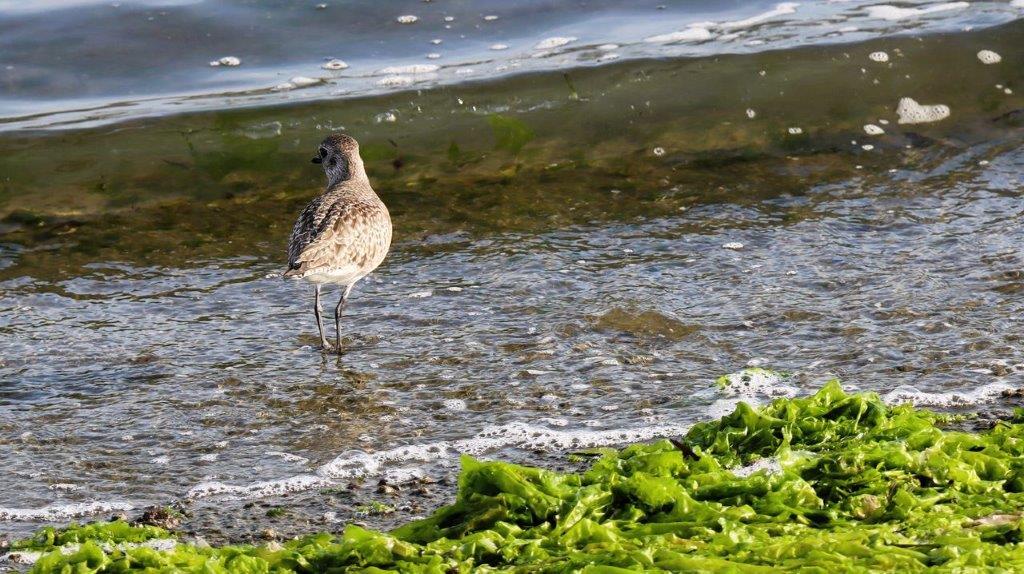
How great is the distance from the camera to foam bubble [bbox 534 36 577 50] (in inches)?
419

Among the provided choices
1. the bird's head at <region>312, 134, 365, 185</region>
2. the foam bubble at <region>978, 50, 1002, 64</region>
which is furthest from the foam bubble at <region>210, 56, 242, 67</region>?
the foam bubble at <region>978, 50, 1002, 64</region>

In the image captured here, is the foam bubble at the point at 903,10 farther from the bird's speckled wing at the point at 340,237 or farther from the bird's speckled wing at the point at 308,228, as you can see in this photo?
the bird's speckled wing at the point at 308,228

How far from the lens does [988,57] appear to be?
32.9 feet

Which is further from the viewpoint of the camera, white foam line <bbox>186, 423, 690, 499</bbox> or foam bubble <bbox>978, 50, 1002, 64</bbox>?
foam bubble <bbox>978, 50, 1002, 64</bbox>

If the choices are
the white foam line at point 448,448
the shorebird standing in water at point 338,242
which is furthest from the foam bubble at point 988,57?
the white foam line at point 448,448

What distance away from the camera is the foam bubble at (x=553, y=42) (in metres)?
10.6

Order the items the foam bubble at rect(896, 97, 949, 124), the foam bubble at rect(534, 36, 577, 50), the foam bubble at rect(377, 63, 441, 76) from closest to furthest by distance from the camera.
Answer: the foam bubble at rect(896, 97, 949, 124) → the foam bubble at rect(377, 63, 441, 76) → the foam bubble at rect(534, 36, 577, 50)

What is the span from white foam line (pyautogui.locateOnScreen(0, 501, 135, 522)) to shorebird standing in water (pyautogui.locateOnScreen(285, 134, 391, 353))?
1.81 metres

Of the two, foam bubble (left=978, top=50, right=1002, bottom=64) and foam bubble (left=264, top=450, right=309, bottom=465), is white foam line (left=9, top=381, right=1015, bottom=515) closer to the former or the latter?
foam bubble (left=264, top=450, right=309, bottom=465)

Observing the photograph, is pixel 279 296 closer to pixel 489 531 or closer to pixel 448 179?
pixel 448 179

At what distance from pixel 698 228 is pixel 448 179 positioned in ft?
6.34

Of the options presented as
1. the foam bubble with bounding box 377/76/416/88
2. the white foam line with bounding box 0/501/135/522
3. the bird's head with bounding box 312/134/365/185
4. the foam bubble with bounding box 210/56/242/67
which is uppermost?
the foam bubble with bounding box 210/56/242/67

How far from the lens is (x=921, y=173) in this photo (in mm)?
8445

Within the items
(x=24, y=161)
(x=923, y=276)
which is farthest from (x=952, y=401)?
(x=24, y=161)
